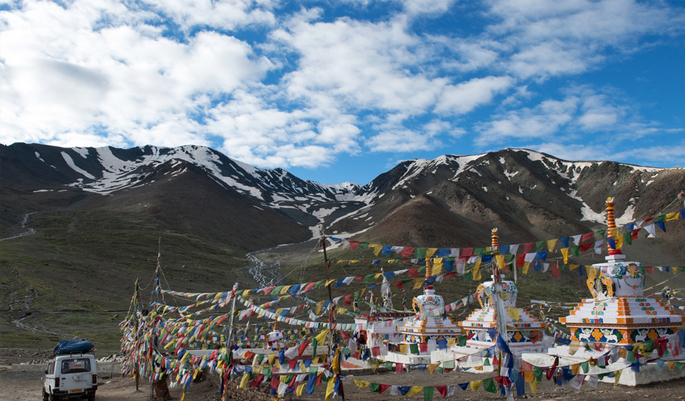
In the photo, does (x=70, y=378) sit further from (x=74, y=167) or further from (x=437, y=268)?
(x=74, y=167)

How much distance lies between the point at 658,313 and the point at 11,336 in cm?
3159

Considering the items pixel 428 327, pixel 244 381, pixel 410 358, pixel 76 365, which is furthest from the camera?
pixel 428 327

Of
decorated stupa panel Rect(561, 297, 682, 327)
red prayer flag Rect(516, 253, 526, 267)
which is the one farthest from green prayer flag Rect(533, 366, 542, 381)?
decorated stupa panel Rect(561, 297, 682, 327)

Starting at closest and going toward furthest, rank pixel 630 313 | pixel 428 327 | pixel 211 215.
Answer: pixel 630 313, pixel 428 327, pixel 211 215

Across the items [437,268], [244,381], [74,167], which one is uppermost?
[74,167]

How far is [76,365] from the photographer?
521 inches

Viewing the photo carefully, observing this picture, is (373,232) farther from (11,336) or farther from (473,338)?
(473,338)

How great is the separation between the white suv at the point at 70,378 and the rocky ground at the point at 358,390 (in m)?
1.87

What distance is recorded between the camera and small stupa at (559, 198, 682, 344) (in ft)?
37.7

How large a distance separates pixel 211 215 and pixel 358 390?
97878 millimetres

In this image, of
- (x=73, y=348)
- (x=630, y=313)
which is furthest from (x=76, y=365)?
(x=630, y=313)

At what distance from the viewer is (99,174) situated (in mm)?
160625

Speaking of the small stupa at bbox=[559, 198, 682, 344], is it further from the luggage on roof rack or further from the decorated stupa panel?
the luggage on roof rack

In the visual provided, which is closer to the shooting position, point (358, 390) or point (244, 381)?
point (244, 381)
